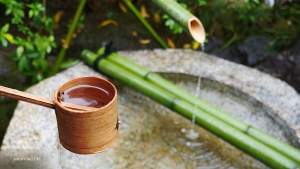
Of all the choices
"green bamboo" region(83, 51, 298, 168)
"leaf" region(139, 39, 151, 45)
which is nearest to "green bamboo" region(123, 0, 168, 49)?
"leaf" region(139, 39, 151, 45)

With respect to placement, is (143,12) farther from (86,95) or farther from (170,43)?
(86,95)

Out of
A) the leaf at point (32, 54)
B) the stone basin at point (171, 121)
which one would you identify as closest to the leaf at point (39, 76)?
the leaf at point (32, 54)

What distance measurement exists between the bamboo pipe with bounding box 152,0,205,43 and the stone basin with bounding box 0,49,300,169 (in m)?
1.00

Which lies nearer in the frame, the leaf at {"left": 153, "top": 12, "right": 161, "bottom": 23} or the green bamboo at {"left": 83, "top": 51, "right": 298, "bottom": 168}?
the green bamboo at {"left": 83, "top": 51, "right": 298, "bottom": 168}

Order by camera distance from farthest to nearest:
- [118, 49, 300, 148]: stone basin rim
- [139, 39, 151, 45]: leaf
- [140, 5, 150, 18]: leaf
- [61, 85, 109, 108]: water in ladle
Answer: [140, 5, 150, 18]: leaf, [139, 39, 151, 45]: leaf, [118, 49, 300, 148]: stone basin rim, [61, 85, 109, 108]: water in ladle

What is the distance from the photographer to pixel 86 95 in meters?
1.44

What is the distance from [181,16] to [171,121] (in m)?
1.29

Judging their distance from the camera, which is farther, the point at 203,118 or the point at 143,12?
the point at 143,12

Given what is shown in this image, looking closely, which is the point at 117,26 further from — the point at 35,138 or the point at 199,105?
the point at 35,138

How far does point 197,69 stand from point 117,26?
53.4 inches

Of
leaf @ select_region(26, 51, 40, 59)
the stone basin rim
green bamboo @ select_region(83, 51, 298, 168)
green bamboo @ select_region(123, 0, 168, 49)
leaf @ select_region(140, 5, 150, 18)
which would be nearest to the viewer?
green bamboo @ select_region(83, 51, 298, 168)

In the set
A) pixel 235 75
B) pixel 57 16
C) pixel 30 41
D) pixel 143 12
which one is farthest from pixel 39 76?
pixel 235 75

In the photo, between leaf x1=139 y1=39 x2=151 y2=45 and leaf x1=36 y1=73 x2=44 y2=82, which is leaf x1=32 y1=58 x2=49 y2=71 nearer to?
leaf x1=36 y1=73 x2=44 y2=82

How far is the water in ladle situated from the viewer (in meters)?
1.41
